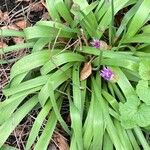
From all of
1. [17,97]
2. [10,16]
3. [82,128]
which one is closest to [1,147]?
[17,97]

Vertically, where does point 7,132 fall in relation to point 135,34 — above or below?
below

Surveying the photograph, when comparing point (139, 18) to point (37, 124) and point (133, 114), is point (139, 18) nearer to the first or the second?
point (133, 114)

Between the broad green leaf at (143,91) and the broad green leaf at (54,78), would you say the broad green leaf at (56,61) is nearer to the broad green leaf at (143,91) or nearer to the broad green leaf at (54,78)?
the broad green leaf at (54,78)

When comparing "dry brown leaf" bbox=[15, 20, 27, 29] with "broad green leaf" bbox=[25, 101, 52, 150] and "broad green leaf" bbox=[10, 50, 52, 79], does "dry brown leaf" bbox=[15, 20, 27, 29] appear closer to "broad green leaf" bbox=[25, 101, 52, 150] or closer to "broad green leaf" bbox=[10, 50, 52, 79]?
"broad green leaf" bbox=[10, 50, 52, 79]

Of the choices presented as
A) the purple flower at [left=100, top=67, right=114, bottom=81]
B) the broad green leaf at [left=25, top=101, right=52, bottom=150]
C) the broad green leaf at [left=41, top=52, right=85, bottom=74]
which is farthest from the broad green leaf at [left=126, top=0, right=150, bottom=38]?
the broad green leaf at [left=25, top=101, right=52, bottom=150]

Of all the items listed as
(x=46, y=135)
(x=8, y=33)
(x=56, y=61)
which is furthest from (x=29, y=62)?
(x=46, y=135)

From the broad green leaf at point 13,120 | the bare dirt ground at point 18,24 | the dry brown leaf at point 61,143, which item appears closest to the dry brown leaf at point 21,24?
the bare dirt ground at point 18,24

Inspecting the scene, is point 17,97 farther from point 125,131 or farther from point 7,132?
point 125,131

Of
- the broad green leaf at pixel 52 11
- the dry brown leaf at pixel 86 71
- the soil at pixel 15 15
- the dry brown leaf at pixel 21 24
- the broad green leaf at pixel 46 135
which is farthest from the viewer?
the dry brown leaf at pixel 21 24
